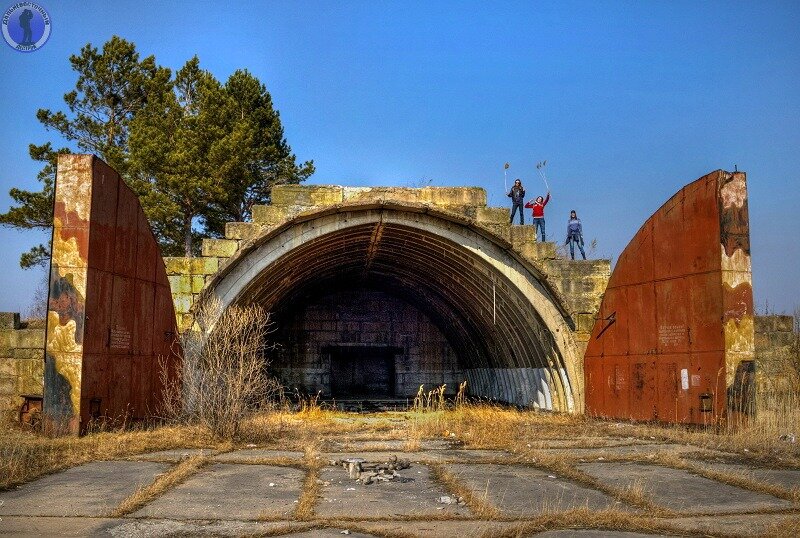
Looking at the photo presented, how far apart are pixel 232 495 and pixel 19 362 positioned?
779cm

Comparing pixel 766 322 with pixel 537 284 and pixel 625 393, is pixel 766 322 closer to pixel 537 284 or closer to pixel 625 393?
→ pixel 625 393

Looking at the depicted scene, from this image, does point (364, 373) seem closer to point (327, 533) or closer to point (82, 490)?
point (82, 490)

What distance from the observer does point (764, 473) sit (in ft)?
27.3

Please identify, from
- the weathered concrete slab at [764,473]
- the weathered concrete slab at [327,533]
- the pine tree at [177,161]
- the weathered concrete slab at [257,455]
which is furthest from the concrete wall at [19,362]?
the pine tree at [177,161]

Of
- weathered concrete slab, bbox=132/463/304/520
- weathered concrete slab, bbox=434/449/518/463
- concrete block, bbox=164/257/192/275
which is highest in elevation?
concrete block, bbox=164/257/192/275

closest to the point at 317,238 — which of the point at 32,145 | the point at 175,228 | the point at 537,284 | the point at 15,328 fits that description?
the point at 537,284

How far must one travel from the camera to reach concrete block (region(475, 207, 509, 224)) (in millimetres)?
15734

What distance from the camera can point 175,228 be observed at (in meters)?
30.6

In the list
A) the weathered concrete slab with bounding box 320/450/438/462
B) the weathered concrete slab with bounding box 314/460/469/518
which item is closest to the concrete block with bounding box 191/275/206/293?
the weathered concrete slab with bounding box 320/450/438/462

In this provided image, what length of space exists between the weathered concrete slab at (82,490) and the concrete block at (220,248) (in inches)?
251

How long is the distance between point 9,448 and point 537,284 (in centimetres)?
1060

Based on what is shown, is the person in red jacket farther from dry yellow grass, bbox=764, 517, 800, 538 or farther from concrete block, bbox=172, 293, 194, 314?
dry yellow grass, bbox=764, 517, 800, 538

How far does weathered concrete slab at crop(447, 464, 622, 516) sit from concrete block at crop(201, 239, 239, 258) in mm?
7639

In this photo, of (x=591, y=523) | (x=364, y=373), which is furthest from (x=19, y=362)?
(x=364, y=373)
